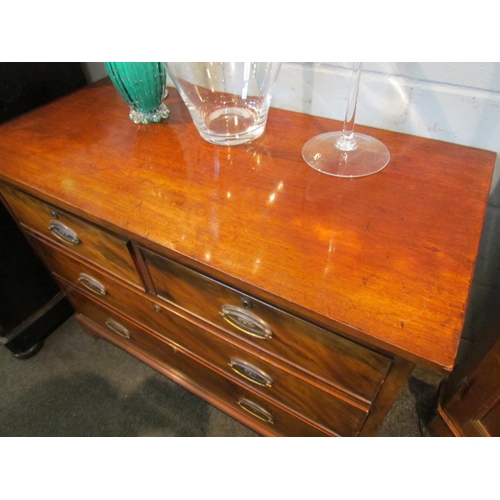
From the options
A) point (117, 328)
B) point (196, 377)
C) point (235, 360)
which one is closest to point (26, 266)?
point (117, 328)

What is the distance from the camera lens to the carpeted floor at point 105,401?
1.00 m

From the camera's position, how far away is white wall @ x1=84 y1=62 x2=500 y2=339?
598 mm

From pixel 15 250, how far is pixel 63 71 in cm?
51

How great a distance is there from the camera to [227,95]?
0.77 metres

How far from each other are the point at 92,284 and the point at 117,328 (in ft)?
0.68

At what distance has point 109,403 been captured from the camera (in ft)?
3.50

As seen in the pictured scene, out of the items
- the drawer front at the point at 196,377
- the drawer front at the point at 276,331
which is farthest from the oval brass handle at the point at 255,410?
the drawer front at the point at 276,331

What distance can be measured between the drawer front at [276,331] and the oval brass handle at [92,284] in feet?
0.86

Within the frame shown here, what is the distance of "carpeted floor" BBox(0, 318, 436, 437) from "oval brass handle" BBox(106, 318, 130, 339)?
207mm

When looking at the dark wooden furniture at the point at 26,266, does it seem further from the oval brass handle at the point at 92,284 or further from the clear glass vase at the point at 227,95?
the clear glass vase at the point at 227,95

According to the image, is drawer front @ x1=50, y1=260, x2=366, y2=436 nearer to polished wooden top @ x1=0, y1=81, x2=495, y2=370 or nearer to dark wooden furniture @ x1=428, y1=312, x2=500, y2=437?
polished wooden top @ x1=0, y1=81, x2=495, y2=370

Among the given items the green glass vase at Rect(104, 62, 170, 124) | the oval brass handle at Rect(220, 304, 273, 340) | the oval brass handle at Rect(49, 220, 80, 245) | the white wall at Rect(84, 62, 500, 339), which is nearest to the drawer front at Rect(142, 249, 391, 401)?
the oval brass handle at Rect(220, 304, 273, 340)

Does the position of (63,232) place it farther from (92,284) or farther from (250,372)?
(250,372)

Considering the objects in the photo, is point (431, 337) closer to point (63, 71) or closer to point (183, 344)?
point (183, 344)
